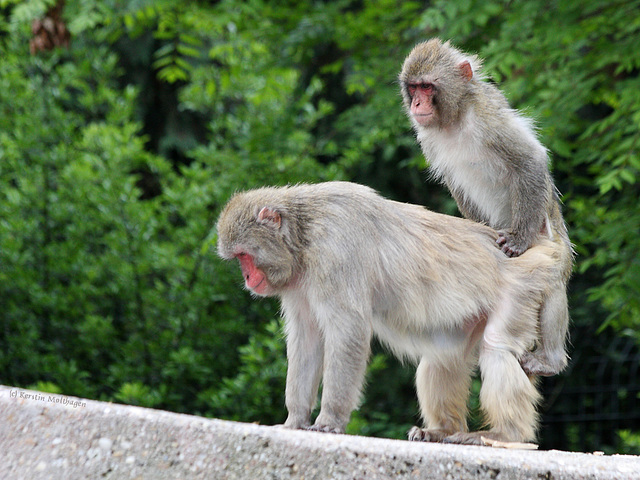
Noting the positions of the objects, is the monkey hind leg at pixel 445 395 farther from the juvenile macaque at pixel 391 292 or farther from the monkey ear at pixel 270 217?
the monkey ear at pixel 270 217

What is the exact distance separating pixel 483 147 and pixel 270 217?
5.65 ft

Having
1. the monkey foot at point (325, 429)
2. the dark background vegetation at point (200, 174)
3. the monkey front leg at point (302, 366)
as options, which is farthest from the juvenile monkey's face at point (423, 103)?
the monkey foot at point (325, 429)

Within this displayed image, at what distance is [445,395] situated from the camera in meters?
5.06

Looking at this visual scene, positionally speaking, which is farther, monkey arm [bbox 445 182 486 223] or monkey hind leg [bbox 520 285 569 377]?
monkey arm [bbox 445 182 486 223]

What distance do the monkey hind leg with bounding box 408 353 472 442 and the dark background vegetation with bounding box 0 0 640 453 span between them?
8.97 ft

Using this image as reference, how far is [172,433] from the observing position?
11.3ft

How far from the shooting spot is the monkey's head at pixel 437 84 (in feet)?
17.9

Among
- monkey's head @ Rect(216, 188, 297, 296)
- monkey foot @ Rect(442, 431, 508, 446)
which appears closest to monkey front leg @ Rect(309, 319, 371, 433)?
monkey's head @ Rect(216, 188, 297, 296)

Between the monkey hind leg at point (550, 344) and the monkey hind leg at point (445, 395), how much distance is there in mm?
479

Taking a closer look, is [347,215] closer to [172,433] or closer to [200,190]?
[172,433]

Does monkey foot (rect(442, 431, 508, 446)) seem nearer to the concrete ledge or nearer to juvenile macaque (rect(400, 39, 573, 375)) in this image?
the concrete ledge

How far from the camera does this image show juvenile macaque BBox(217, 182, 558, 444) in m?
4.50

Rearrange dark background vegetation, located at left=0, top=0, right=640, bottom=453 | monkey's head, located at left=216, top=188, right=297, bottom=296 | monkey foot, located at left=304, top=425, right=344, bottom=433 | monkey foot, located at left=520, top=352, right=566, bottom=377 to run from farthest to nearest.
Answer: dark background vegetation, located at left=0, top=0, right=640, bottom=453
monkey foot, located at left=520, top=352, right=566, bottom=377
monkey's head, located at left=216, top=188, right=297, bottom=296
monkey foot, located at left=304, top=425, right=344, bottom=433

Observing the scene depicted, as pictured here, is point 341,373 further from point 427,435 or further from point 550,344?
point 550,344
